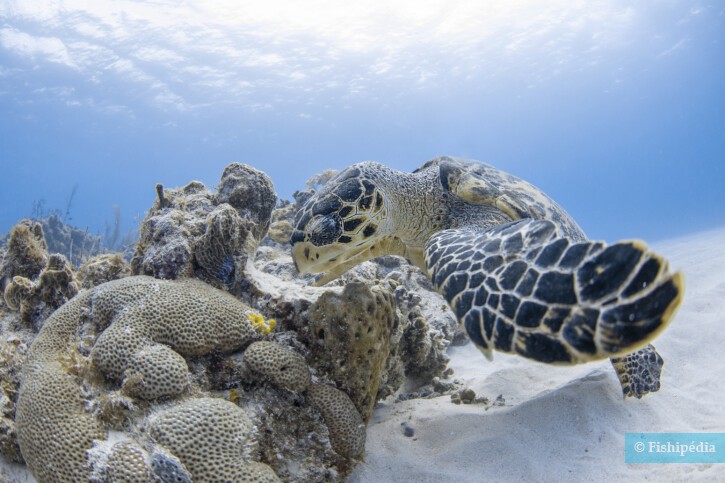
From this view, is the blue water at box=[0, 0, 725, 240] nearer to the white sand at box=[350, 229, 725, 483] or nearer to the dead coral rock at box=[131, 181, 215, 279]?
the dead coral rock at box=[131, 181, 215, 279]

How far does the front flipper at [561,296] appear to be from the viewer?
1.41 meters

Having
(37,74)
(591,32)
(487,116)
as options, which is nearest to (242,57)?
(37,74)

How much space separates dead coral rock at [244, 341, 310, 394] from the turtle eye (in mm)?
937

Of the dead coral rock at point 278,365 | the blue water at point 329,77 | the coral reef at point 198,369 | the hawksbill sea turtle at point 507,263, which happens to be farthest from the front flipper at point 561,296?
the blue water at point 329,77

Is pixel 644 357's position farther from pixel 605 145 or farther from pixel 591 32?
pixel 605 145

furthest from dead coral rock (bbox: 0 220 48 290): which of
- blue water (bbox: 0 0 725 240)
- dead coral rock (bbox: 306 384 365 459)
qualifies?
blue water (bbox: 0 0 725 240)

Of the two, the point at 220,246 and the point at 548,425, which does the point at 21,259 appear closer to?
the point at 220,246

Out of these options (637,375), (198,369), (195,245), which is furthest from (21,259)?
(637,375)

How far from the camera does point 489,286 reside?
1.86m

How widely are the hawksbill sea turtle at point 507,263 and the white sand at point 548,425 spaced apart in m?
0.31

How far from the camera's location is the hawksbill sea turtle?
1.44 metres

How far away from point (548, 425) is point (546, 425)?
1cm

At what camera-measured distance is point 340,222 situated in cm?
310

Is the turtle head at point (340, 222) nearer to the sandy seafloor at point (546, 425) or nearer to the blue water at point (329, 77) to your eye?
the sandy seafloor at point (546, 425)
